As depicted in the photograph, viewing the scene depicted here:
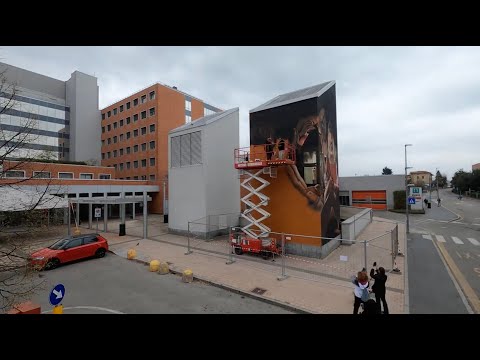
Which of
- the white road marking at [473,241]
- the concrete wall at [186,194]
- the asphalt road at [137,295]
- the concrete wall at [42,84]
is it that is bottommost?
the white road marking at [473,241]

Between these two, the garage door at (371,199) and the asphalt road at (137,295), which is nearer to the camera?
the asphalt road at (137,295)

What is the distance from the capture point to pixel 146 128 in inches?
1704

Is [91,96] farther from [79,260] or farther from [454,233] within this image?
[454,233]

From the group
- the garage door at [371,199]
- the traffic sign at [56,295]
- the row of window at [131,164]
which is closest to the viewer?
the traffic sign at [56,295]

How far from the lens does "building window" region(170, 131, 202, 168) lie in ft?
70.5

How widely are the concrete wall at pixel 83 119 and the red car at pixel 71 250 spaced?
41.9 metres

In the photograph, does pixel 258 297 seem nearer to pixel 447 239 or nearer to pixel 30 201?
pixel 30 201

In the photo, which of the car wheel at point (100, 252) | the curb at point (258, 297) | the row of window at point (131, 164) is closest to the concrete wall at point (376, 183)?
the row of window at point (131, 164)

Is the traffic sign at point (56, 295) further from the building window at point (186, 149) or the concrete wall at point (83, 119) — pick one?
the concrete wall at point (83, 119)

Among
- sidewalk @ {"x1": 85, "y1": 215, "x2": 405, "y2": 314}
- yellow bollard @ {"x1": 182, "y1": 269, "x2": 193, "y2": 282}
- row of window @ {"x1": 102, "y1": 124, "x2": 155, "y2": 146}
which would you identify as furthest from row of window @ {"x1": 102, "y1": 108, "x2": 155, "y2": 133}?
yellow bollard @ {"x1": 182, "y1": 269, "x2": 193, "y2": 282}

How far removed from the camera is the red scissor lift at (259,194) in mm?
15555
